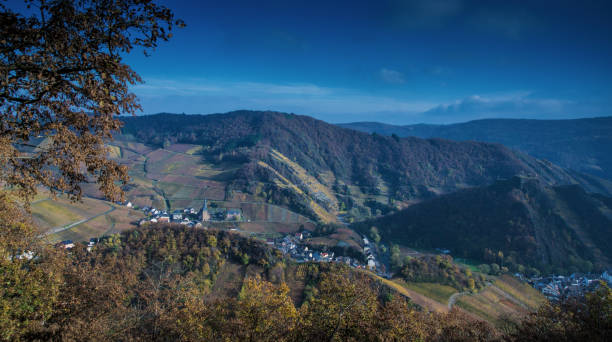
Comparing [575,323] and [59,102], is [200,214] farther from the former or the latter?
[575,323]

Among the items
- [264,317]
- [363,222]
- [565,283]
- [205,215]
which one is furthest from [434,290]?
[205,215]

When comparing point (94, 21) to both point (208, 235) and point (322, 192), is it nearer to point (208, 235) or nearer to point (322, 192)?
point (208, 235)

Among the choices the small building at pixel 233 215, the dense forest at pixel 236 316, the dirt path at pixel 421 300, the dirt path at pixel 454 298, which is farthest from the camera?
the small building at pixel 233 215

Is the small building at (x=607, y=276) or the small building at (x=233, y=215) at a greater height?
the small building at (x=233, y=215)

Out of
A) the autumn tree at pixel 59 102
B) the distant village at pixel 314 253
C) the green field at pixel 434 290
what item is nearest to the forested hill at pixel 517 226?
the distant village at pixel 314 253

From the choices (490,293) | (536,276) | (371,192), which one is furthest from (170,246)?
(371,192)

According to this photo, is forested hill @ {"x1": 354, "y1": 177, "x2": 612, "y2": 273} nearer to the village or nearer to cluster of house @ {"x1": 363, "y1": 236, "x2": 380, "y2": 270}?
cluster of house @ {"x1": 363, "y1": 236, "x2": 380, "y2": 270}

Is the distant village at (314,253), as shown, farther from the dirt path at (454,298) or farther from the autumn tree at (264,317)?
the autumn tree at (264,317)

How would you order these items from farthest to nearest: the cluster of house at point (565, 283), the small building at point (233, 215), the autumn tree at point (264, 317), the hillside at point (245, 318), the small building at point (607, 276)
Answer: the small building at point (233, 215) → the small building at point (607, 276) → the cluster of house at point (565, 283) → the autumn tree at point (264, 317) → the hillside at point (245, 318)
